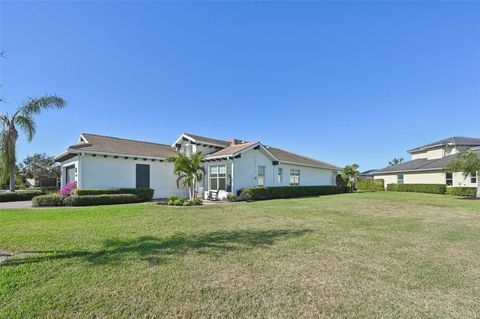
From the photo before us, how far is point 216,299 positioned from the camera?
3.63 m

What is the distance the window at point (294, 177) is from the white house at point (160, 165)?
3.36ft

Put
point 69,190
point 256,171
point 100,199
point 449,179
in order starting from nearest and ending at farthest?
point 100,199, point 69,190, point 256,171, point 449,179

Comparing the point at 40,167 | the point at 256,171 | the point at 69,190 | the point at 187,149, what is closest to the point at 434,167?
the point at 256,171

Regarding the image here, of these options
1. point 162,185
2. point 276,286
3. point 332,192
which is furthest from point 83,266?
point 332,192

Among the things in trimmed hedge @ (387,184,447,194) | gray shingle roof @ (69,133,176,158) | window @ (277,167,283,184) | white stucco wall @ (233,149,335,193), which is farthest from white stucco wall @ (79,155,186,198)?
trimmed hedge @ (387,184,447,194)

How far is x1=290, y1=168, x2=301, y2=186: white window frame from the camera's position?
85.0ft

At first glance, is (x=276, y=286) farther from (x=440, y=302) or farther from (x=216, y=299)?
(x=440, y=302)

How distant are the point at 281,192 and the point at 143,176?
441 inches

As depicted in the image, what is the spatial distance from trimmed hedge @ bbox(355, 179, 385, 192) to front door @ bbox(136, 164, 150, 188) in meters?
32.3

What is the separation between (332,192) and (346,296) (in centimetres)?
2691

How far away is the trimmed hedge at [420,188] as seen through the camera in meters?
28.3

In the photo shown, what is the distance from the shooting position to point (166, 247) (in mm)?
6066

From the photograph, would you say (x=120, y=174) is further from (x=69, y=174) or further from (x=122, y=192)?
(x=69, y=174)

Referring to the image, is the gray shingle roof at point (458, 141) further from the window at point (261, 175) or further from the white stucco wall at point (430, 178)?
the window at point (261, 175)
